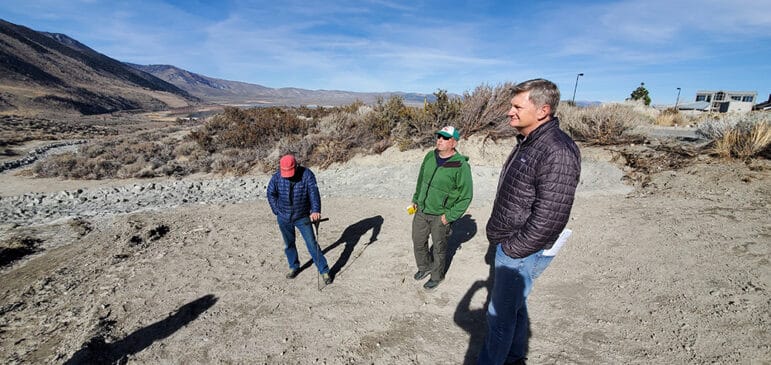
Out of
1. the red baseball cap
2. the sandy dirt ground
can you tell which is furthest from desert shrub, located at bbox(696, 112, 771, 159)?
the red baseball cap

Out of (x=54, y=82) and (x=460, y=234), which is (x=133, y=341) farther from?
(x=54, y=82)

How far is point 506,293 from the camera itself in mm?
2016

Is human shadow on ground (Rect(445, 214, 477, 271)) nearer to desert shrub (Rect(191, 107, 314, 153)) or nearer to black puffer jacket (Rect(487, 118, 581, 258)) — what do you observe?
black puffer jacket (Rect(487, 118, 581, 258))

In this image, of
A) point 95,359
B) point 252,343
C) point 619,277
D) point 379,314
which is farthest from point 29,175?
point 619,277

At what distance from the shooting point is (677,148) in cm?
848

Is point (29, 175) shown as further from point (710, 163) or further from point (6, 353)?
point (710, 163)

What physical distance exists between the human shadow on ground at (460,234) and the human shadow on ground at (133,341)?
3214 millimetres

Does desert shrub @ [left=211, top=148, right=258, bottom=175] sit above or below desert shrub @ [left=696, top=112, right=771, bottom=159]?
below

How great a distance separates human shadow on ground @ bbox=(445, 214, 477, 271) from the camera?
4.96 m

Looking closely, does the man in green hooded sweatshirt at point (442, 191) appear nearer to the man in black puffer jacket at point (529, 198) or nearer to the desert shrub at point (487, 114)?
the man in black puffer jacket at point (529, 198)

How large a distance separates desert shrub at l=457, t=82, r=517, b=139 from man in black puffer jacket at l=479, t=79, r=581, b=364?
8700 millimetres

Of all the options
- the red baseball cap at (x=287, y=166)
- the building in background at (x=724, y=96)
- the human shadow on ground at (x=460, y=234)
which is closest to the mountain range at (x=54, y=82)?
the human shadow on ground at (x=460, y=234)

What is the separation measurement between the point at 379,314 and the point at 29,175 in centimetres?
1506

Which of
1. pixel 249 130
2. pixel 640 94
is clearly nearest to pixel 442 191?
pixel 249 130
